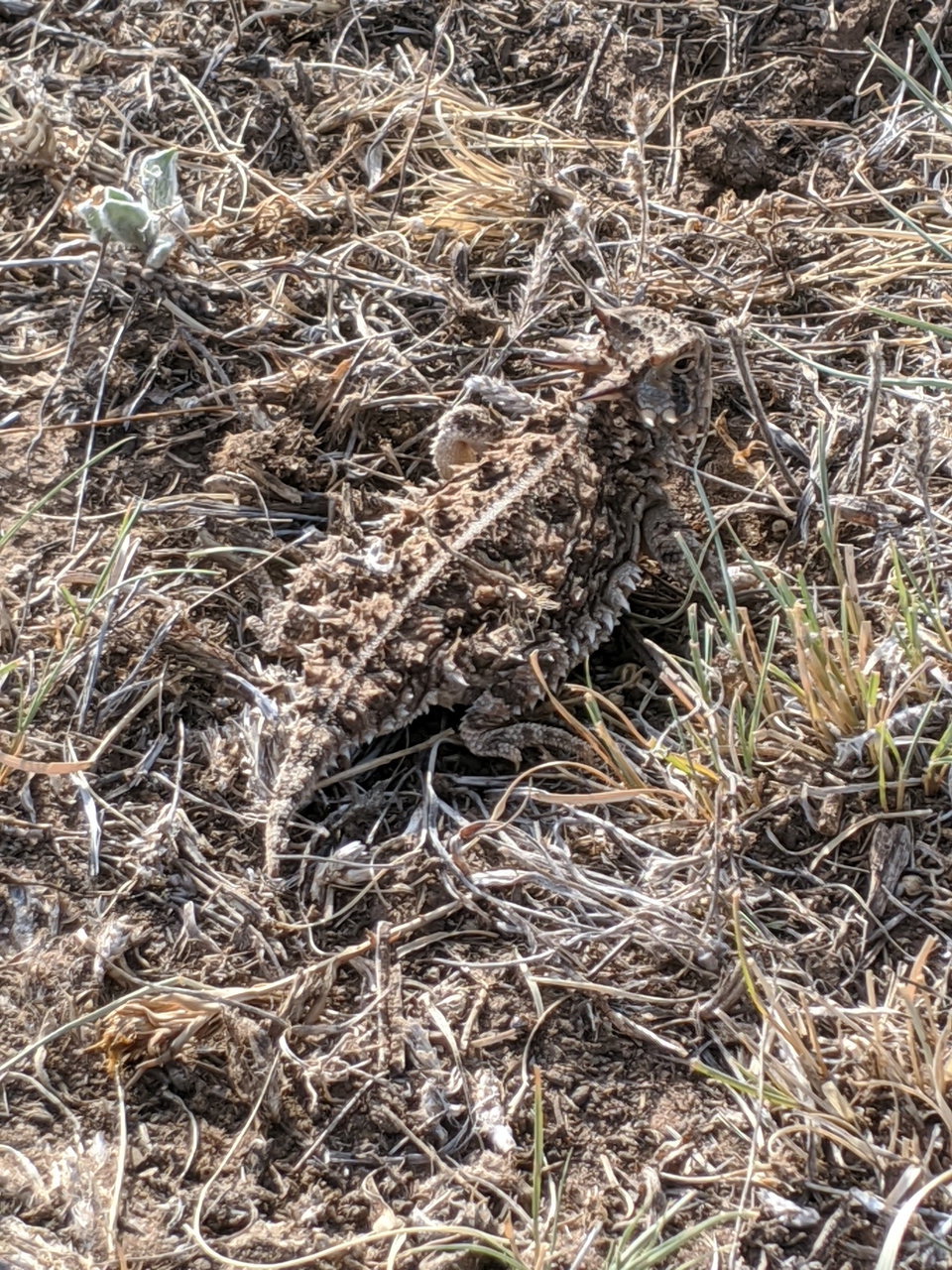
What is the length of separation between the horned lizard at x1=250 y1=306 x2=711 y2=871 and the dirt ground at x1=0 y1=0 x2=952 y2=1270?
0.42ft

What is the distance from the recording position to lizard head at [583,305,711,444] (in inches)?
116

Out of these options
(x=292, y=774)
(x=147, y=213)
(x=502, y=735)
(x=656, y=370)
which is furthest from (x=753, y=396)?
(x=147, y=213)

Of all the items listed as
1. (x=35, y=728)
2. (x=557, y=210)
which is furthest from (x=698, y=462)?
(x=35, y=728)

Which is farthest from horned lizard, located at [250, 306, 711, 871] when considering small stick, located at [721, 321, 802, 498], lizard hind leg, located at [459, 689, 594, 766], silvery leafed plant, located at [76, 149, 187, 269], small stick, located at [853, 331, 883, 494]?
silvery leafed plant, located at [76, 149, 187, 269]

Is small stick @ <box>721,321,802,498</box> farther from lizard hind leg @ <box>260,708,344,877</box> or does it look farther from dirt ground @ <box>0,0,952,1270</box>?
lizard hind leg @ <box>260,708,344,877</box>

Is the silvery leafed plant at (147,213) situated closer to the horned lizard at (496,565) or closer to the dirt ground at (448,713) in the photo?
the dirt ground at (448,713)

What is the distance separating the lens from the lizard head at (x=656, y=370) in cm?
294

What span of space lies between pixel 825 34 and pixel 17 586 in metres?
3.10

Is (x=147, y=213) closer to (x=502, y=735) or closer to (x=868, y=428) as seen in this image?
(x=502, y=735)

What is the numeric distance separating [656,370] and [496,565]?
70 centimetres

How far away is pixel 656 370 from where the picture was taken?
2955 mm

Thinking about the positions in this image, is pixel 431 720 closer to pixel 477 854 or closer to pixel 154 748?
pixel 477 854

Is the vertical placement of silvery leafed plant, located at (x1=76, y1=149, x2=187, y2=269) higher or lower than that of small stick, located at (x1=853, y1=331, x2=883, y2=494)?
higher

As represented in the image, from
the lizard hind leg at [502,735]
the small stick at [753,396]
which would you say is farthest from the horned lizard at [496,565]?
the small stick at [753,396]
